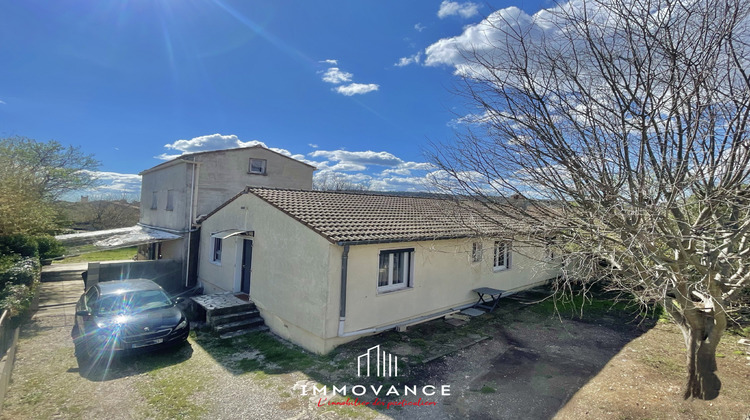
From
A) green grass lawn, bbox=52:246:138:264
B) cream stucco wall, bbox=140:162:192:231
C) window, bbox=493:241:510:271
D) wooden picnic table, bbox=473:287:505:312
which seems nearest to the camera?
wooden picnic table, bbox=473:287:505:312

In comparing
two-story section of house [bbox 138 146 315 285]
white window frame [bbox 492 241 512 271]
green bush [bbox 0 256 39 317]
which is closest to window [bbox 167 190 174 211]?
two-story section of house [bbox 138 146 315 285]

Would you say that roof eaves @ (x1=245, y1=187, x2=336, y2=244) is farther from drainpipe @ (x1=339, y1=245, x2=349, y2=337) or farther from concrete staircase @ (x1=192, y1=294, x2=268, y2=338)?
concrete staircase @ (x1=192, y1=294, x2=268, y2=338)

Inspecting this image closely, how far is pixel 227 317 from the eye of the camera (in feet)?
38.2

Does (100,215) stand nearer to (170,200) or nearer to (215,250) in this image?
(170,200)

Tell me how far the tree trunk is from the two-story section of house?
758 inches

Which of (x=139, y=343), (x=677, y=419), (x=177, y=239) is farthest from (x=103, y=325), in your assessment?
(x=677, y=419)

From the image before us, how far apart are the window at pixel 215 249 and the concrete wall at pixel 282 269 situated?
135cm

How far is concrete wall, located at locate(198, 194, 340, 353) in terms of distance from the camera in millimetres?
9719

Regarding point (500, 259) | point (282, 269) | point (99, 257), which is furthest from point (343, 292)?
point (99, 257)

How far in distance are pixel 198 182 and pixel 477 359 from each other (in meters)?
16.2

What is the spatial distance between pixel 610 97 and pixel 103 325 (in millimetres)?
13300

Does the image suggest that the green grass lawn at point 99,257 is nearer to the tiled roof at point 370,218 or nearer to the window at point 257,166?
the window at point 257,166

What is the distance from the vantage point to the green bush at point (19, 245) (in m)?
15.7

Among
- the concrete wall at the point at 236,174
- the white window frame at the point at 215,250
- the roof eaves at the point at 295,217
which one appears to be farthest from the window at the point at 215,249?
the roof eaves at the point at 295,217
